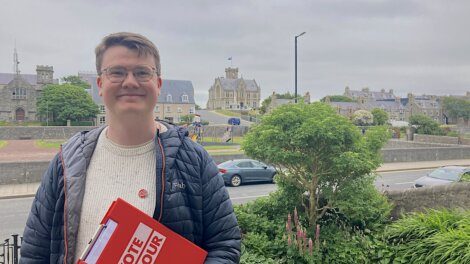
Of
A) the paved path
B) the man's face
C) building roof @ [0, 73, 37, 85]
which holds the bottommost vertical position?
the paved path

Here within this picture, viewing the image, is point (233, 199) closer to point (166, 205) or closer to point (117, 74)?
point (166, 205)

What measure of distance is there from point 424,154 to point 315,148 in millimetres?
26007

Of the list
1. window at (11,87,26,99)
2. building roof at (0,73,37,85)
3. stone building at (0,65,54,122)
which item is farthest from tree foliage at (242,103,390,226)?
building roof at (0,73,37,85)

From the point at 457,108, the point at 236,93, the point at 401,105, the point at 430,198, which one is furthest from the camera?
the point at 236,93

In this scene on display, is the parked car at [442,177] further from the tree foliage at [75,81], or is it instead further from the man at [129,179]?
the tree foliage at [75,81]

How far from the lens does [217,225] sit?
2.27 meters

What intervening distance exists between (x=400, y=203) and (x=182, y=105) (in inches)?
2987

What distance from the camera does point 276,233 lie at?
242 inches

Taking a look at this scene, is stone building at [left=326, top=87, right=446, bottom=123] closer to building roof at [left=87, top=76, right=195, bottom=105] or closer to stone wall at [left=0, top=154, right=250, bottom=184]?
building roof at [left=87, top=76, right=195, bottom=105]

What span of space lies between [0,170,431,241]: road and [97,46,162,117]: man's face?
598 cm

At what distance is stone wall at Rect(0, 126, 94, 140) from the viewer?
150 feet

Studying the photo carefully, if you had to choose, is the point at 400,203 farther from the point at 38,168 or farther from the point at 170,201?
the point at 38,168

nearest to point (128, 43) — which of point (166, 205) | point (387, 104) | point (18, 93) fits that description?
point (166, 205)

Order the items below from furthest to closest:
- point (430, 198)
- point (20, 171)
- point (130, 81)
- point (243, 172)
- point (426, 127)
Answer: point (426, 127), point (243, 172), point (20, 171), point (430, 198), point (130, 81)
